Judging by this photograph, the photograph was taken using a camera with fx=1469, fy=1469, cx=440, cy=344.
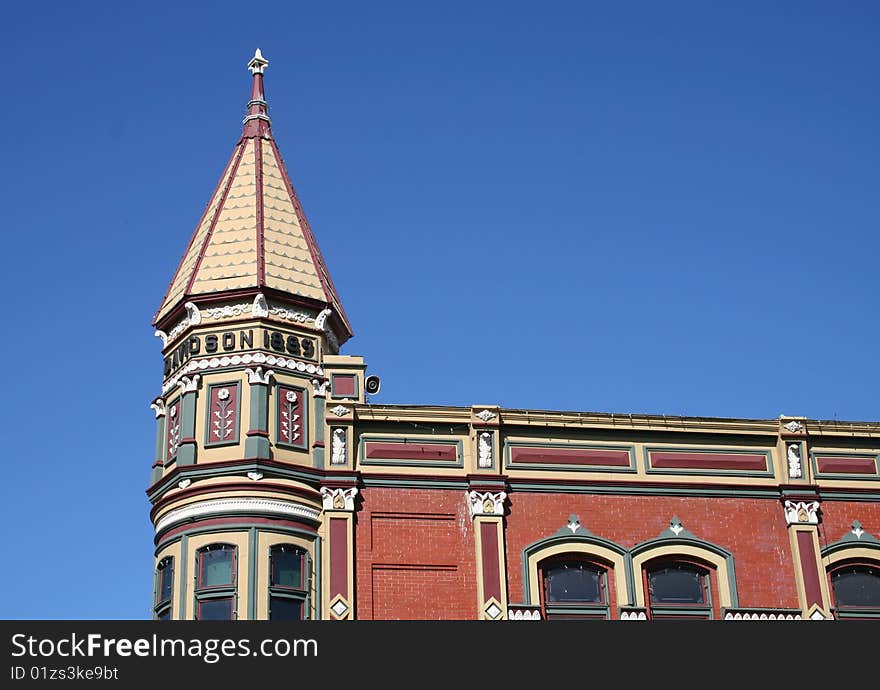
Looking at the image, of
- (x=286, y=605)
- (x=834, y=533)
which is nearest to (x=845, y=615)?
(x=834, y=533)

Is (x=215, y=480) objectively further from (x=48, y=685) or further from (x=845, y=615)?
(x=845, y=615)

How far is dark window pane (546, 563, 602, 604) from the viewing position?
105 ft

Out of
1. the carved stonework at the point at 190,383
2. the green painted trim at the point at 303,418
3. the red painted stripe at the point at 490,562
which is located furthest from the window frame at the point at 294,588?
the carved stonework at the point at 190,383

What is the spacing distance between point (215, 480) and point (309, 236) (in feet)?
24.4

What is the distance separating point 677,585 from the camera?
107ft

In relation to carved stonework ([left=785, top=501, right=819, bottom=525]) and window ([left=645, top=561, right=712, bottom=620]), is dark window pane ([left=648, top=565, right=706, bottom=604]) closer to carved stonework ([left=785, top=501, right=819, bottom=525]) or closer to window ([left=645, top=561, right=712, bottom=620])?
window ([left=645, top=561, right=712, bottom=620])

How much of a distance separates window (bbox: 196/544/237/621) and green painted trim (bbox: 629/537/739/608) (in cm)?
874

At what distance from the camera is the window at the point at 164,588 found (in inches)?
1211

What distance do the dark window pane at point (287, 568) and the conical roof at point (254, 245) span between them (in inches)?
247

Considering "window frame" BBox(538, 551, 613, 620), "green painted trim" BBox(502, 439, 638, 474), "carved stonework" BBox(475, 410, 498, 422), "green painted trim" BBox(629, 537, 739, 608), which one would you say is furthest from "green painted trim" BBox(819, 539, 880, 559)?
"carved stonework" BBox(475, 410, 498, 422)

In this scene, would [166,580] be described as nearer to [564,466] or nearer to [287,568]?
[287,568]

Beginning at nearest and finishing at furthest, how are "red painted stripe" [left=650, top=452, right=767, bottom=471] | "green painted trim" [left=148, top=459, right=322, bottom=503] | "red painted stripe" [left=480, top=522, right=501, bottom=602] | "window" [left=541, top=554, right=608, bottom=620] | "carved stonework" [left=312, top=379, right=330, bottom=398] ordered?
"red painted stripe" [left=480, top=522, right=501, bottom=602]
"green painted trim" [left=148, top=459, right=322, bottom=503]
"window" [left=541, top=554, right=608, bottom=620]
"carved stonework" [left=312, top=379, right=330, bottom=398]
"red painted stripe" [left=650, top=452, right=767, bottom=471]

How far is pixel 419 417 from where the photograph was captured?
32.7 m

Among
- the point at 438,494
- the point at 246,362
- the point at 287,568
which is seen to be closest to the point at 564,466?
the point at 438,494
